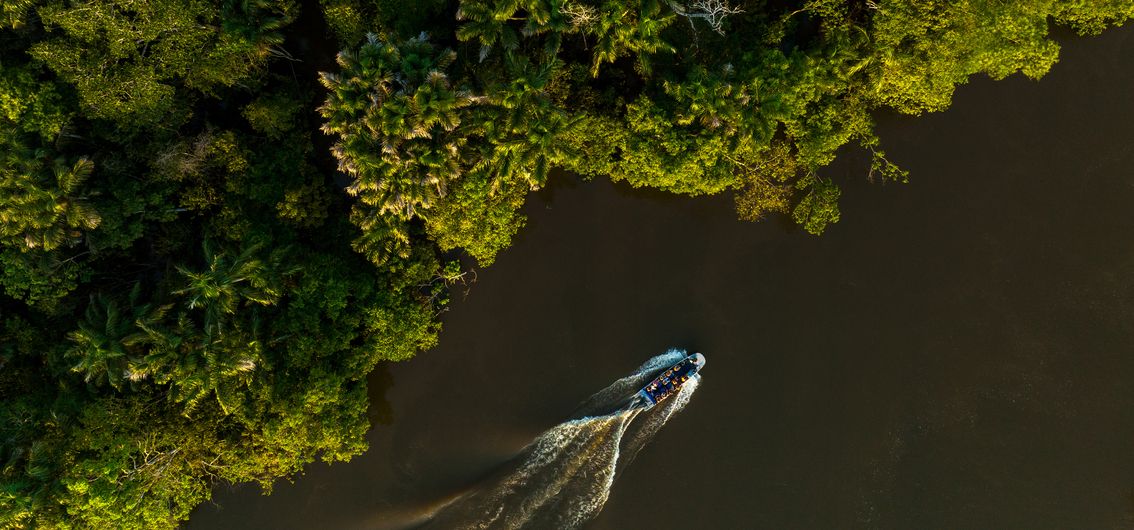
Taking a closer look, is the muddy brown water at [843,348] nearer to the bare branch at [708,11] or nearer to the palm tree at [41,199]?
the bare branch at [708,11]

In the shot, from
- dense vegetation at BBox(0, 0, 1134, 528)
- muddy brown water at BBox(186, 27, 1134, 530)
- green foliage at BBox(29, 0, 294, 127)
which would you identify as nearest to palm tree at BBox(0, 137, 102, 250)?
dense vegetation at BBox(0, 0, 1134, 528)

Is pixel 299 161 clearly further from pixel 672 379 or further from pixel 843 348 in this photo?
pixel 843 348

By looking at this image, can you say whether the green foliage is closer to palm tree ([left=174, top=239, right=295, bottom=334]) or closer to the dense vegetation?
the dense vegetation

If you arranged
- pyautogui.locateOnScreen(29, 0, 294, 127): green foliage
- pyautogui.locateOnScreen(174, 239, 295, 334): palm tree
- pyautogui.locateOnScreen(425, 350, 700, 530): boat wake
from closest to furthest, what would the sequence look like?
pyautogui.locateOnScreen(174, 239, 295, 334): palm tree < pyautogui.locateOnScreen(29, 0, 294, 127): green foliage < pyautogui.locateOnScreen(425, 350, 700, 530): boat wake

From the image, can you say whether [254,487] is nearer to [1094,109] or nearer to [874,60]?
[874,60]

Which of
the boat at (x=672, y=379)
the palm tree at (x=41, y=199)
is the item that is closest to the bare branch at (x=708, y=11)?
A: the boat at (x=672, y=379)

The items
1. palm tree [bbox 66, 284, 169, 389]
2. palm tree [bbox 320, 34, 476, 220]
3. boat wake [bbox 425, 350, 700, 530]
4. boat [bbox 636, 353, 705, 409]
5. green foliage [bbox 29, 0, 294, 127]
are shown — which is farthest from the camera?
boat wake [bbox 425, 350, 700, 530]
